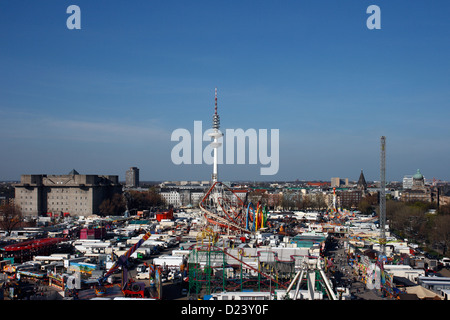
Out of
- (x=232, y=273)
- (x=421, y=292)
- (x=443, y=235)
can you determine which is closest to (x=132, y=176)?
(x=443, y=235)

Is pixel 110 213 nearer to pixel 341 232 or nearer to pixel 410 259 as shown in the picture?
pixel 341 232

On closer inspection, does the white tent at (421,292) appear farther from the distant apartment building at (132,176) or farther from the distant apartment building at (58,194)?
the distant apartment building at (132,176)

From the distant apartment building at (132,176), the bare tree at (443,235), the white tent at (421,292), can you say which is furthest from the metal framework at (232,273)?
the distant apartment building at (132,176)

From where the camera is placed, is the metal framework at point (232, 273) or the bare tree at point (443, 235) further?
the bare tree at point (443, 235)

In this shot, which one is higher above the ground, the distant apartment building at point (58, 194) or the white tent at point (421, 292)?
the distant apartment building at point (58, 194)

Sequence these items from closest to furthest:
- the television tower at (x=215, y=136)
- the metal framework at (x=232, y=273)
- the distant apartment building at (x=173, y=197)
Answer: the metal framework at (x=232, y=273), the television tower at (x=215, y=136), the distant apartment building at (x=173, y=197)

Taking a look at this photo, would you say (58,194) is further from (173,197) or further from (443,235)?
(443,235)

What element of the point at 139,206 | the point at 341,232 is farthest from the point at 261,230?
the point at 139,206

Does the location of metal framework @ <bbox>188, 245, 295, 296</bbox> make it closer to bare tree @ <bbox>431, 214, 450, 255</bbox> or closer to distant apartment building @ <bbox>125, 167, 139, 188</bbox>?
bare tree @ <bbox>431, 214, 450, 255</bbox>
